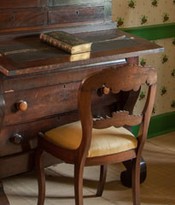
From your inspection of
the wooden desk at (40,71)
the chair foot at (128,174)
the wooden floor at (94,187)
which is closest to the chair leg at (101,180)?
the wooden floor at (94,187)

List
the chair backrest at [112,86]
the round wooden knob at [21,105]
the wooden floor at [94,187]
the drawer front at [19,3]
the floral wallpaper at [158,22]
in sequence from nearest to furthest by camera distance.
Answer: the chair backrest at [112,86]
the round wooden knob at [21,105]
the drawer front at [19,3]
the wooden floor at [94,187]
the floral wallpaper at [158,22]

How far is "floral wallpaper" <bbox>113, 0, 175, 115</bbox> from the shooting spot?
311cm

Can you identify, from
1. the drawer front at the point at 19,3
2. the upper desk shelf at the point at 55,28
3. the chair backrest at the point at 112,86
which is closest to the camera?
the chair backrest at the point at 112,86

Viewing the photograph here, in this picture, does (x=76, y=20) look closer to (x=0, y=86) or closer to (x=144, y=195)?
(x=0, y=86)

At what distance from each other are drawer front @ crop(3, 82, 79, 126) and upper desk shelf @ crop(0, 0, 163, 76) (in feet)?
0.45

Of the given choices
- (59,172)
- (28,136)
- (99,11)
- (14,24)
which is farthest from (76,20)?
(59,172)

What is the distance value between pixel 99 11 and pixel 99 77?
824mm

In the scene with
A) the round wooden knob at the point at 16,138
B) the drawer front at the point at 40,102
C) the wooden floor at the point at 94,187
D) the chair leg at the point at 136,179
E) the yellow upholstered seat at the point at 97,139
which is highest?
the drawer front at the point at 40,102

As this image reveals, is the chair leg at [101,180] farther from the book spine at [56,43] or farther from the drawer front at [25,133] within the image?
the book spine at [56,43]

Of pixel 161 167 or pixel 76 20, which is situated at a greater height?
pixel 76 20

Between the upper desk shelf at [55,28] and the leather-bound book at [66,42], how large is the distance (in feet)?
0.09

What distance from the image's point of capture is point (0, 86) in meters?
2.09

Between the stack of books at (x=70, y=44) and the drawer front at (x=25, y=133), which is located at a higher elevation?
the stack of books at (x=70, y=44)

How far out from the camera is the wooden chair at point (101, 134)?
1977 mm
